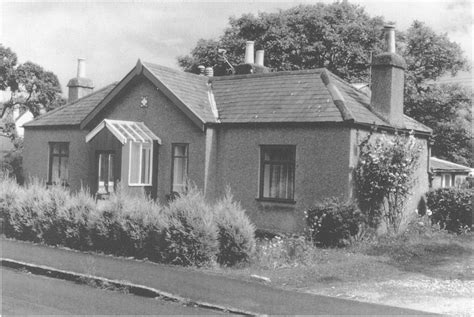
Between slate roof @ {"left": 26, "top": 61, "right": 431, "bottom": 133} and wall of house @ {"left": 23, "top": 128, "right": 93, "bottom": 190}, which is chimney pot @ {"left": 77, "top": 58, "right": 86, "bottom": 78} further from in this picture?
slate roof @ {"left": 26, "top": 61, "right": 431, "bottom": 133}

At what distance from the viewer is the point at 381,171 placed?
1612cm

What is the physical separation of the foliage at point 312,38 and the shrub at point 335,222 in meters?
24.0

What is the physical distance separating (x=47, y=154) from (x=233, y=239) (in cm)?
1409

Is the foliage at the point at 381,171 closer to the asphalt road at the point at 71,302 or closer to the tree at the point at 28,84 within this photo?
the asphalt road at the point at 71,302

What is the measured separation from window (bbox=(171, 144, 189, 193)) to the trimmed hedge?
452cm

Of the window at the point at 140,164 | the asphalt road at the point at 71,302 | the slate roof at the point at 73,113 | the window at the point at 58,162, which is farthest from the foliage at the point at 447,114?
the asphalt road at the point at 71,302

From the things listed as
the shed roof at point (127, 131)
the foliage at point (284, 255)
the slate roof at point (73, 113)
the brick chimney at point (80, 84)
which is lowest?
the foliage at point (284, 255)

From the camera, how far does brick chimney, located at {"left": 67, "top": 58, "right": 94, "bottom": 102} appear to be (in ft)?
87.8

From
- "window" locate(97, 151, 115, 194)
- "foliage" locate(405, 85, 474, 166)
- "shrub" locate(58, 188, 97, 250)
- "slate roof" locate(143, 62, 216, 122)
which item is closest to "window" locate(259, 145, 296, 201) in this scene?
"slate roof" locate(143, 62, 216, 122)

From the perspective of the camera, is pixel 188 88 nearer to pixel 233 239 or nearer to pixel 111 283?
pixel 233 239

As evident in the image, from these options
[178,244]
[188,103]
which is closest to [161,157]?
[188,103]

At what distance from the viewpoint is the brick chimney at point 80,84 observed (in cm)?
2675

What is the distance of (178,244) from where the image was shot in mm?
11812

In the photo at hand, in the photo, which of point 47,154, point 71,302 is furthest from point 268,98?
point 71,302
